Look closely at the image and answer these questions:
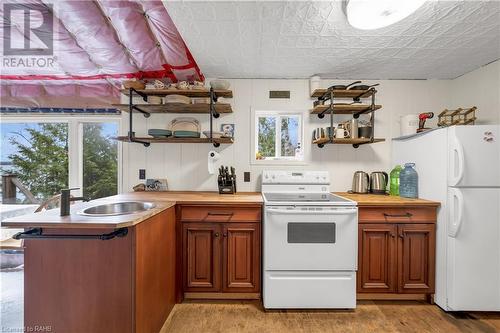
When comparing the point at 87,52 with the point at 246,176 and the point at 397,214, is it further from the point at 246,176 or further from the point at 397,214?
the point at 397,214

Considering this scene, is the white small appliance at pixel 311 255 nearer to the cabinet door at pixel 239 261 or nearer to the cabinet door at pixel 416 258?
the cabinet door at pixel 239 261

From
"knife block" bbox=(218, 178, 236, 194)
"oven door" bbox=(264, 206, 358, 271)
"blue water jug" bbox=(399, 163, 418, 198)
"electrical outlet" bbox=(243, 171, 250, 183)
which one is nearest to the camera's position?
"oven door" bbox=(264, 206, 358, 271)

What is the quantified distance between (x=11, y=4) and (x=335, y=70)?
8.53ft

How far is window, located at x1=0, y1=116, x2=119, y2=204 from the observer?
2900mm

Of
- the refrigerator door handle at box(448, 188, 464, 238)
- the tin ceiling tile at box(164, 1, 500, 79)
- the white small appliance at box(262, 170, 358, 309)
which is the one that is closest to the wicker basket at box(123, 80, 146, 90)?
the tin ceiling tile at box(164, 1, 500, 79)

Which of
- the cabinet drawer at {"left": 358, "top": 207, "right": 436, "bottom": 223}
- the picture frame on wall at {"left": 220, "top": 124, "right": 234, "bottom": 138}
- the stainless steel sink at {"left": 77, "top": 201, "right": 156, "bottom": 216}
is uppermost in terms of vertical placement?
the picture frame on wall at {"left": 220, "top": 124, "right": 234, "bottom": 138}

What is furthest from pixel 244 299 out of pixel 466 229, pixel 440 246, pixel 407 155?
pixel 407 155

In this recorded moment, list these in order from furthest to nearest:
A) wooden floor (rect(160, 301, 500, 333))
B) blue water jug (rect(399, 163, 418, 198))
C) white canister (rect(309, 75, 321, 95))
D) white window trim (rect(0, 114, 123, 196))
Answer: white window trim (rect(0, 114, 123, 196))
white canister (rect(309, 75, 321, 95))
blue water jug (rect(399, 163, 418, 198))
wooden floor (rect(160, 301, 500, 333))

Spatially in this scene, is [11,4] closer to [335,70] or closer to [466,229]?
[335,70]

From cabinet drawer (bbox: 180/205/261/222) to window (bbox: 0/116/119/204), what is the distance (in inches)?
55.0

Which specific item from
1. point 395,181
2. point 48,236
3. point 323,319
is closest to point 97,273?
point 48,236

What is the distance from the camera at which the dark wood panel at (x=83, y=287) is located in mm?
1299

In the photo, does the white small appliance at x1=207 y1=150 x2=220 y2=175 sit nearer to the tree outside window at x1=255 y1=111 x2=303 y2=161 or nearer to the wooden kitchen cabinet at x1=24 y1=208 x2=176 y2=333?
the tree outside window at x1=255 y1=111 x2=303 y2=161

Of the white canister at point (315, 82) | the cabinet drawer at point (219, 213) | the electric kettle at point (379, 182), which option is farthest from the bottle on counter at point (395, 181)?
the cabinet drawer at point (219, 213)
